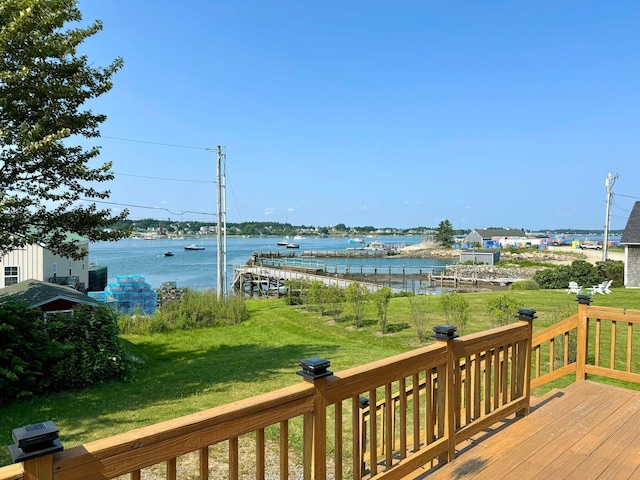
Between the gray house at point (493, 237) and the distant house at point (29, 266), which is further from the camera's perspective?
the gray house at point (493, 237)

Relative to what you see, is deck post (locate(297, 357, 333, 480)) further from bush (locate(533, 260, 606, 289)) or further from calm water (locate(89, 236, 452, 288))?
bush (locate(533, 260, 606, 289))

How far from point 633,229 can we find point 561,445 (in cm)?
2468

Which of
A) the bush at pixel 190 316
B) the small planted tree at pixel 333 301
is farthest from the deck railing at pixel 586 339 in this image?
the bush at pixel 190 316

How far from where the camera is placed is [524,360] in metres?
4.07

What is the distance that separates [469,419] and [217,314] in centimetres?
1278

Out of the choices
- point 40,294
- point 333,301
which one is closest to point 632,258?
point 333,301

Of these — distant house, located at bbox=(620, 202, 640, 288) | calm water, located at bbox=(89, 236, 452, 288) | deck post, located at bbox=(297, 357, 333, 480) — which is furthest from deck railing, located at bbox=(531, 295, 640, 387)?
distant house, located at bbox=(620, 202, 640, 288)

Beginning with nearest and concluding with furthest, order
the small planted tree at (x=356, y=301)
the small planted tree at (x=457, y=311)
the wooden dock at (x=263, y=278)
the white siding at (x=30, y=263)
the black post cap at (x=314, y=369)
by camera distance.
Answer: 1. the black post cap at (x=314, y=369)
2. the small planted tree at (x=457, y=311)
3. the small planted tree at (x=356, y=301)
4. the white siding at (x=30, y=263)
5. the wooden dock at (x=263, y=278)

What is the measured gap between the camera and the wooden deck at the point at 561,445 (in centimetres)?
311

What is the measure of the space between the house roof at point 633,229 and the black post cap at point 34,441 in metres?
26.4

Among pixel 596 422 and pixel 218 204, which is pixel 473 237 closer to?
pixel 218 204

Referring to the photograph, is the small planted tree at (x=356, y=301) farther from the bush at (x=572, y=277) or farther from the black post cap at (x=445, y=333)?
the bush at (x=572, y=277)

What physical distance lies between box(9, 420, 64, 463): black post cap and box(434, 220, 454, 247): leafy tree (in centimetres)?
10122

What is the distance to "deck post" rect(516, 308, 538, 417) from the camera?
4035mm
